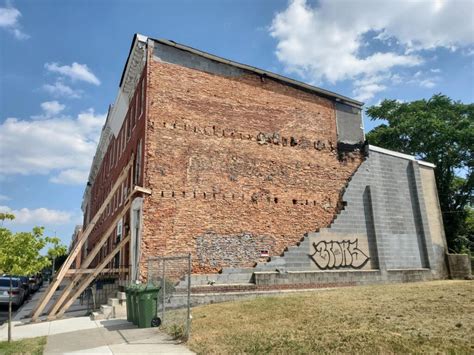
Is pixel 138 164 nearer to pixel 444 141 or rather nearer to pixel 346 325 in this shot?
pixel 346 325

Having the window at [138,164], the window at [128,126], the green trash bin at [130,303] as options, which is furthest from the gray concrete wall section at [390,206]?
the window at [128,126]

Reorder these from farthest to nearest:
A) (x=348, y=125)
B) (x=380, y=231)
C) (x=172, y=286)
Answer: (x=348, y=125)
(x=380, y=231)
(x=172, y=286)

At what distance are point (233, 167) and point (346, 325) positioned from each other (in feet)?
33.2

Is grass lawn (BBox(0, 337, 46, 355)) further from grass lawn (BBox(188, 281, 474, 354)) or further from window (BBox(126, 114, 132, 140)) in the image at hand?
window (BBox(126, 114, 132, 140))

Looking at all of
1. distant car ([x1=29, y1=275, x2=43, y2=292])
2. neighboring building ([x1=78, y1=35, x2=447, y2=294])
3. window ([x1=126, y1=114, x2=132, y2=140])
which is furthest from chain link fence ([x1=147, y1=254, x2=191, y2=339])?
distant car ([x1=29, y1=275, x2=43, y2=292])

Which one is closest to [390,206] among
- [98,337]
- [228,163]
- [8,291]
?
[228,163]

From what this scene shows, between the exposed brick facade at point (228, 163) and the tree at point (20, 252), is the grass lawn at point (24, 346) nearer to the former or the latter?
the tree at point (20, 252)

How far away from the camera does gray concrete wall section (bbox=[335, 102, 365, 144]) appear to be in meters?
20.3

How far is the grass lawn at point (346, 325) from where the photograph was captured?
6.46 metres

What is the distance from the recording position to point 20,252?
32.3 ft

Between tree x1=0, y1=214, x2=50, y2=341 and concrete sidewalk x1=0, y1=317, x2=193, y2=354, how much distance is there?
1.56 meters

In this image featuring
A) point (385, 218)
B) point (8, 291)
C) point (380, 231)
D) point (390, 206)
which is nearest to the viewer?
point (380, 231)

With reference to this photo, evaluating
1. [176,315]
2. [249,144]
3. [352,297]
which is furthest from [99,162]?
[352,297]

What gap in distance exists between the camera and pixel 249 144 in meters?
17.7
